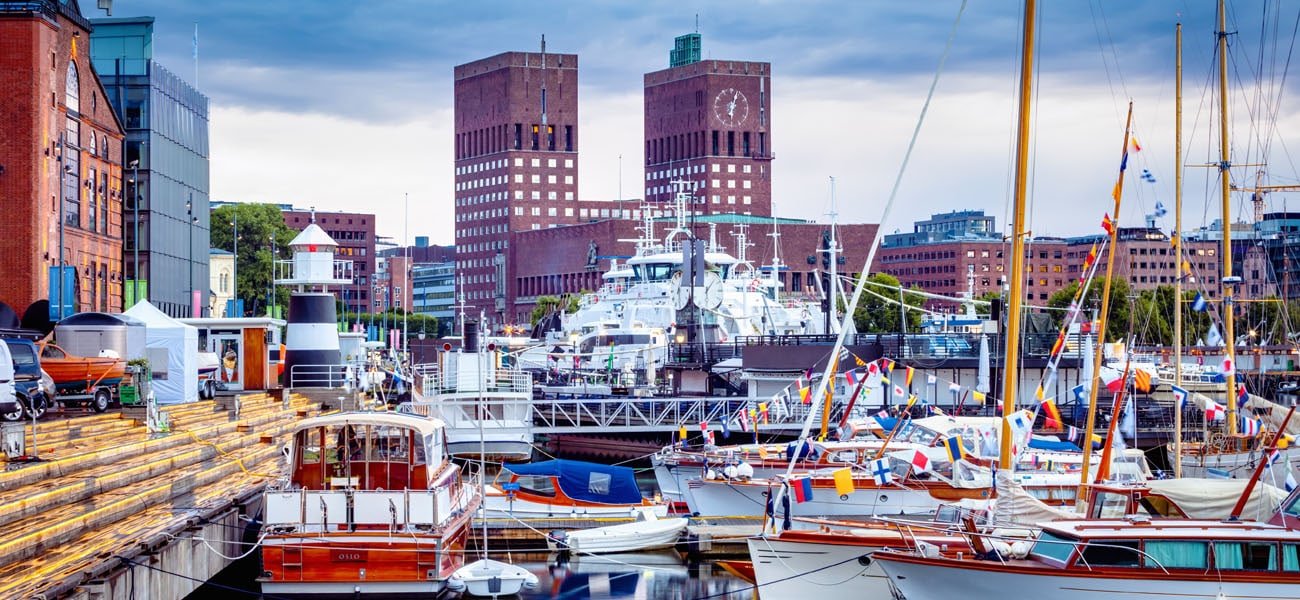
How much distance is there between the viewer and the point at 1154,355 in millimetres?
86562

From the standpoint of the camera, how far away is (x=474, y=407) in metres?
50.0

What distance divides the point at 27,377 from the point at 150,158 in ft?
123

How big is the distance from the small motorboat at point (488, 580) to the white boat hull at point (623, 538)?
630 cm

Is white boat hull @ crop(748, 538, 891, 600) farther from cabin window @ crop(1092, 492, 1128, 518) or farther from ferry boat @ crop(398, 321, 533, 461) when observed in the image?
ferry boat @ crop(398, 321, 533, 461)

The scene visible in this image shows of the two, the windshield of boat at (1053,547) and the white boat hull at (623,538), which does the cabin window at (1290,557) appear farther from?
the white boat hull at (623,538)

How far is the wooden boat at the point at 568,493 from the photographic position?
127 feet

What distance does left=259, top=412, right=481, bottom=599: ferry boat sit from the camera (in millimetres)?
26312

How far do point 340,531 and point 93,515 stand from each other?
13.2 ft

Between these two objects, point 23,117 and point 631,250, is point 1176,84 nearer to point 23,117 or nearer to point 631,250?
point 23,117

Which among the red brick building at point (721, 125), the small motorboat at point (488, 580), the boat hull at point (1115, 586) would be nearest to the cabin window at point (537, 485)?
the small motorboat at point (488, 580)

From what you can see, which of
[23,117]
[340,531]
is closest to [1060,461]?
[340,531]

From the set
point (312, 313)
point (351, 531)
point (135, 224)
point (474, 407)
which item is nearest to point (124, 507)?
point (351, 531)

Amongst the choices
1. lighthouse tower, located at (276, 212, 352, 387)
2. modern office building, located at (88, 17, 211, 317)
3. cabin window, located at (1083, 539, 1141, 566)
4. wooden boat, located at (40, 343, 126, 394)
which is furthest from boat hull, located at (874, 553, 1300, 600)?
modern office building, located at (88, 17, 211, 317)

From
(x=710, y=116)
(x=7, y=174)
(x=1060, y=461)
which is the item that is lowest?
(x=1060, y=461)
